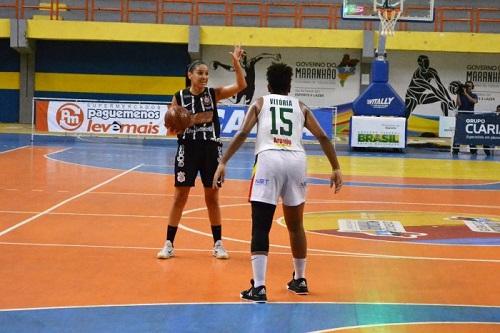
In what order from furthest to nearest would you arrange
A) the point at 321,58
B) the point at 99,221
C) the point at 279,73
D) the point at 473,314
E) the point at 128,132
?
the point at 321,58
the point at 128,132
the point at 99,221
the point at 279,73
the point at 473,314

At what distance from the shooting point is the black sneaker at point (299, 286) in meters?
6.54

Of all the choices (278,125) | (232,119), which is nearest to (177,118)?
(278,125)

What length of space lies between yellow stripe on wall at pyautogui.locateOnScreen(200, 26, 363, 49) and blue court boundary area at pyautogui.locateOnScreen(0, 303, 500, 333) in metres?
26.1

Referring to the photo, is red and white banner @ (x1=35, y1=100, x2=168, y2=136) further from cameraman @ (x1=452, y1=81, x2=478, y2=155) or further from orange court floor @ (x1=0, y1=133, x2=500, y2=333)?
cameraman @ (x1=452, y1=81, x2=478, y2=155)

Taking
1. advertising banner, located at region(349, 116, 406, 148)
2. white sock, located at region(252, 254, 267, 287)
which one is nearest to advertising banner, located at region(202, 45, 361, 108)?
advertising banner, located at region(349, 116, 406, 148)

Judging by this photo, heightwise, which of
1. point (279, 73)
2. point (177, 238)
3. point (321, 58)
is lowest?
point (177, 238)

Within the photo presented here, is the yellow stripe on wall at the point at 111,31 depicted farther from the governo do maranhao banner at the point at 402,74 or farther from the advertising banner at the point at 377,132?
the advertising banner at the point at 377,132

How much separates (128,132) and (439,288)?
19.0 meters

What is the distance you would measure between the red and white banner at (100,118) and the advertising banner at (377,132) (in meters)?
6.13

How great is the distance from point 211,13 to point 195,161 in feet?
88.0

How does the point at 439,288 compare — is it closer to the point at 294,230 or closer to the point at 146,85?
the point at 294,230

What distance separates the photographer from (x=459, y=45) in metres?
31.4

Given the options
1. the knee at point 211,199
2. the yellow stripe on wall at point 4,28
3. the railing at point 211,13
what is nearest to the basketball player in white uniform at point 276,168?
the knee at point 211,199

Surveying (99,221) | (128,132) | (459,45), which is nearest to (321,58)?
(459,45)
